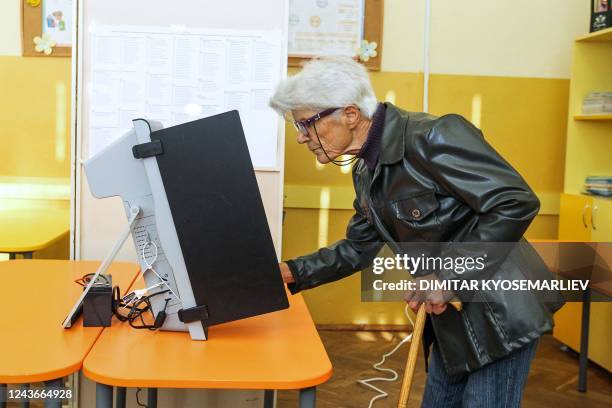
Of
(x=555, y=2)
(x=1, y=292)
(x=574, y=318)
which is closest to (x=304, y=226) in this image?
(x=574, y=318)

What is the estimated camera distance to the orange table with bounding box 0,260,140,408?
4.81ft

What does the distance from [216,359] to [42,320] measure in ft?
1.81

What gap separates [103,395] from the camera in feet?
4.90

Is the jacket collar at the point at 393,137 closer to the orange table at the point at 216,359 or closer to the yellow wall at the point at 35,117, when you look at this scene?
the orange table at the point at 216,359

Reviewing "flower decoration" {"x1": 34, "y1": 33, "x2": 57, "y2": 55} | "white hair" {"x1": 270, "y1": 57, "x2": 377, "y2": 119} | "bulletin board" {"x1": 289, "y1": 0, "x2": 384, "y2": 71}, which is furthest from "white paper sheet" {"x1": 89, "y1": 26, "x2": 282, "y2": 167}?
"flower decoration" {"x1": 34, "y1": 33, "x2": 57, "y2": 55}

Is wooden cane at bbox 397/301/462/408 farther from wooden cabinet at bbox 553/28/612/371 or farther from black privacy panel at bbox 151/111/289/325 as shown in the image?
wooden cabinet at bbox 553/28/612/371

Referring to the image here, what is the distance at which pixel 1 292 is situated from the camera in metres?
2.08

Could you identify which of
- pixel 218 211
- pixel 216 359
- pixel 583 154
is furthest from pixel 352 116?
pixel 583 154

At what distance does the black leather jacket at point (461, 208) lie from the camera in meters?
1.50

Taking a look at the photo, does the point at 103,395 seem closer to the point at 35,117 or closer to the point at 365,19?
the point at 35,117

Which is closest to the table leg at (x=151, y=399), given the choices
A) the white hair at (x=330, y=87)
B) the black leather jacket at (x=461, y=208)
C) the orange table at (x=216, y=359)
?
the orange table at (x=216, y=359)

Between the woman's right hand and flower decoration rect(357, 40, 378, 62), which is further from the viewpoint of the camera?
flower decoration rect(357, 40, 378, 62)

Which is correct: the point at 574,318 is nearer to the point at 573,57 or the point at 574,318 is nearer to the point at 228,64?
the point at 573,57

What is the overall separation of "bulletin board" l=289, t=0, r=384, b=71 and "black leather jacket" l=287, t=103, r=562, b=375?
249 cm
